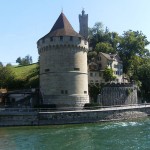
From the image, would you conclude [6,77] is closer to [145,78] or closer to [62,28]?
[62,28]

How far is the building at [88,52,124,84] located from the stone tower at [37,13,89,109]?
6942 mm

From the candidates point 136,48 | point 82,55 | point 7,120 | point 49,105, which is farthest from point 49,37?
point 136,48

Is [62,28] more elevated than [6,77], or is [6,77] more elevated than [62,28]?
[62,28]

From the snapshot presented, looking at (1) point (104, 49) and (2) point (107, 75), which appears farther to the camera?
(1) point (104, 49)

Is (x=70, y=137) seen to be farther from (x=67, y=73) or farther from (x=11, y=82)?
(x=11, y=82)

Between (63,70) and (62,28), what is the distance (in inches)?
206

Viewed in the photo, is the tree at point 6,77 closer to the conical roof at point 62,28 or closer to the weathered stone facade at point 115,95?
the conical roof at point 62,28

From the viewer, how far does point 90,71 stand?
4725 cm

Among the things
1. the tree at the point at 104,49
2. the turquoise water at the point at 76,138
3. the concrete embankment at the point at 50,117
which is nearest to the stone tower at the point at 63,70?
the concrete embankment at the point at 50,117

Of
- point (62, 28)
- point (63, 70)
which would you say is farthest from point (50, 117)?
point (62, 28)

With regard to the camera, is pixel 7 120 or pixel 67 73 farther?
pixel 67 73

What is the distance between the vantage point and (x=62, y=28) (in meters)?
40.4

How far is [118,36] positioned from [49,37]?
29.5 m

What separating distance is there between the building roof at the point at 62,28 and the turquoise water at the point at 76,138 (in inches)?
489
